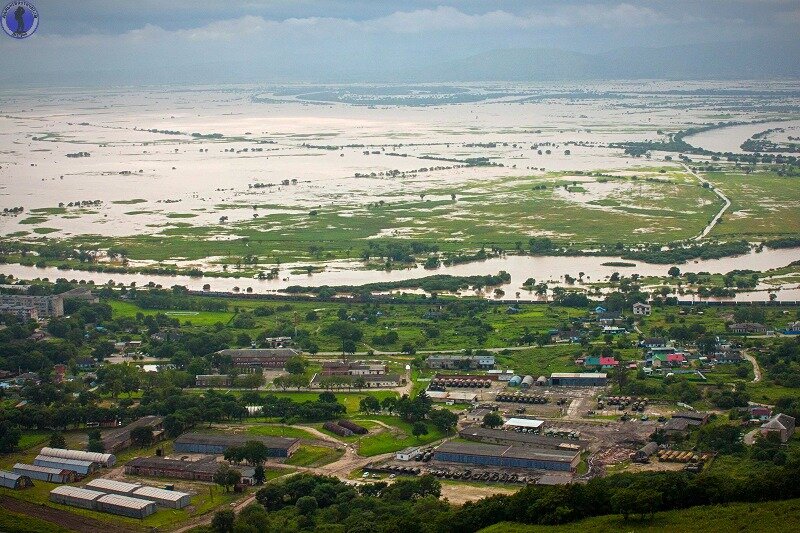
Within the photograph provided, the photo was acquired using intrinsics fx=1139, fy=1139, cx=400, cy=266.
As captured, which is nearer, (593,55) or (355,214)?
(355,214)

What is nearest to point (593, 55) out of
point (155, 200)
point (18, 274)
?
point (155, 200)

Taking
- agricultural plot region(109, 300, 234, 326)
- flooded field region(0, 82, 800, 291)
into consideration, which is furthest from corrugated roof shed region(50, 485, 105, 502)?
flooded field region(0, 82, 800, 291)

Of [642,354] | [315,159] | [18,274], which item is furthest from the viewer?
[315,159]

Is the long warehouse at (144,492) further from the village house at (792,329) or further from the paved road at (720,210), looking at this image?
the paved road at (720,210)

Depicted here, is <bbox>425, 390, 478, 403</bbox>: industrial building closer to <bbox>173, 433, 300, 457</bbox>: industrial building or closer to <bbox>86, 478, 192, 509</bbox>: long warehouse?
<bbox>173, 433, 300, 457</bbox>: industrial building

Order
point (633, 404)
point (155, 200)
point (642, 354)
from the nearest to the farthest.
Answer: point (633, 404), point (642, 354), point (155, 200)

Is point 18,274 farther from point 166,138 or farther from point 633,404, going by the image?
point 166,138

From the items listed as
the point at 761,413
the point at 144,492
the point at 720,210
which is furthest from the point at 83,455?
the point at 720,210
